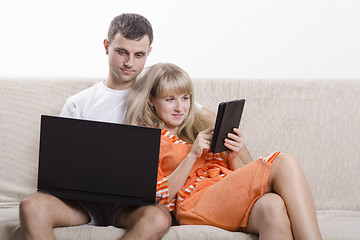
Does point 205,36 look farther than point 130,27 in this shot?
Yes

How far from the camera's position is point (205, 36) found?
8.30ft

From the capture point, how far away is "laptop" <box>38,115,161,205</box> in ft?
4.81

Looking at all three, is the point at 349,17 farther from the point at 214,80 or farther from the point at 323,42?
the point at 214,80

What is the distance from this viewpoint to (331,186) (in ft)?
6.63

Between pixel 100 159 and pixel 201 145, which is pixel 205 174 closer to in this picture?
pixel 201 145

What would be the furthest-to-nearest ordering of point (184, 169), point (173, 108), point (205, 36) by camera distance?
point (205, 36) < point (173, 108) < point (184, 169)

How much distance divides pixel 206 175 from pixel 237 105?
0.29 meters

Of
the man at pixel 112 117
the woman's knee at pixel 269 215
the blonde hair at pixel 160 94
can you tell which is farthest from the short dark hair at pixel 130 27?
the woman's knee at pixel 269 215

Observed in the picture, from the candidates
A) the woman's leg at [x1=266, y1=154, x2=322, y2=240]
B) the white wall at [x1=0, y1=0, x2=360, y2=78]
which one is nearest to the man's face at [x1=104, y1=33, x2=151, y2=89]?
the white wall at [x1=0, y1=0, x2=360, y2=78]

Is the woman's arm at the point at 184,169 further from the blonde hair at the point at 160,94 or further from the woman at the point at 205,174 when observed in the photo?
the blonde hair at the point at 160,94

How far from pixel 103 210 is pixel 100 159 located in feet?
0.72

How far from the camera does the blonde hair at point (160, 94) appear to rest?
1818mm

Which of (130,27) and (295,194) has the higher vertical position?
(130,27)

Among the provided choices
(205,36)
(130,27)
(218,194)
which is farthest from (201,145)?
(205,36)
